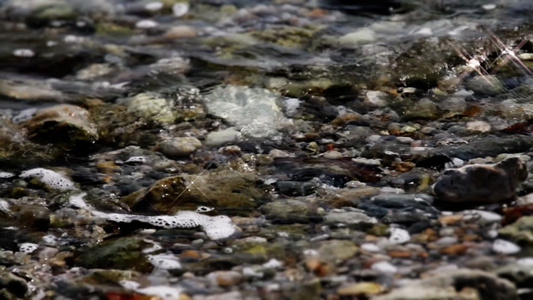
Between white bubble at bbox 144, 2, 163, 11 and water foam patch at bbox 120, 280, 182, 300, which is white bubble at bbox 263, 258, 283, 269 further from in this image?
white bubble at bbox 144, 2, 163, 11

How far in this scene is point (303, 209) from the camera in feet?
11.0

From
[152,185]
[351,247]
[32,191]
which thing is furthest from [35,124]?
[351,247]

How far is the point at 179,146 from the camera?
421 cm

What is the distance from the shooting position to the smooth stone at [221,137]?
425 centimetres

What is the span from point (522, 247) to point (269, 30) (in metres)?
4.02

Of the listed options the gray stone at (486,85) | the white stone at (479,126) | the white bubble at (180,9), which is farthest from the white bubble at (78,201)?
the white bubble at (180,9)

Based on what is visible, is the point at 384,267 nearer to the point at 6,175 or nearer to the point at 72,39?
the point at 6,175

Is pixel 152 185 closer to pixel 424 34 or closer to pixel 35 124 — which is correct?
pixel 35 124

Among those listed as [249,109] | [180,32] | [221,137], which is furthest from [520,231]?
[180,32]

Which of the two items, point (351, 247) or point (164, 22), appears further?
point (164, 22)

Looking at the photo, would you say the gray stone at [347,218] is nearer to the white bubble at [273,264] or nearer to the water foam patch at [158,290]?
the white bubble at [273,264]

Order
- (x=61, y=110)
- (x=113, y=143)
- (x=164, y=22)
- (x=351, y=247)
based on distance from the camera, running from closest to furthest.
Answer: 1. (x=351, y=247)
2. (x=113, y=143)
3. (x=61, y=110)
4. (x=164, y=22)

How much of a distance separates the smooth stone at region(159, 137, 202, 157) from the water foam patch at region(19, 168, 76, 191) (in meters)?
0.63

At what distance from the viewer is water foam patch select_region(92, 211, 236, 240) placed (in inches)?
128
